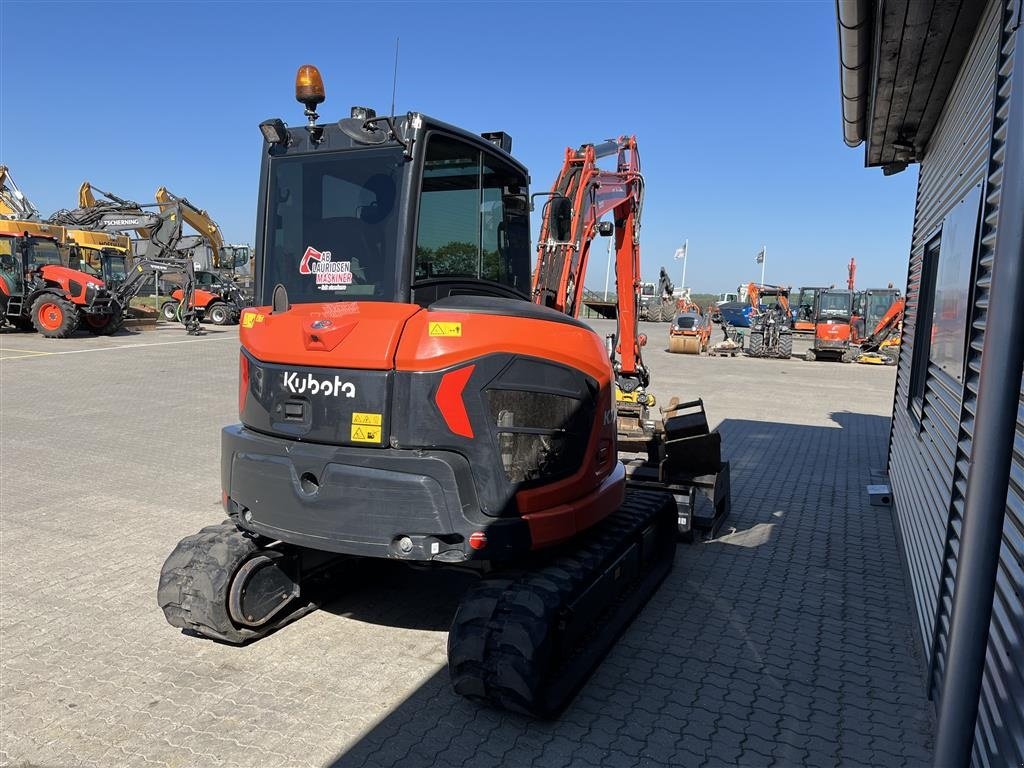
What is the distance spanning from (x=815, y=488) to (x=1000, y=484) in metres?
6.74

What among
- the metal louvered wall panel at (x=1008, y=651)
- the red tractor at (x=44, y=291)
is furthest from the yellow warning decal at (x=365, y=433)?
the red tractor at (x=44, y=291)

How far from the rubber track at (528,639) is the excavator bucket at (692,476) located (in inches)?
87.2

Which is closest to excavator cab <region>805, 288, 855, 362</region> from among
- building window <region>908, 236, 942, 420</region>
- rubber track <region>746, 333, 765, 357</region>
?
rubber track <region>746, 333, 765, 357</region>

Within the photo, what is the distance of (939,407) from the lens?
4637 millimetres

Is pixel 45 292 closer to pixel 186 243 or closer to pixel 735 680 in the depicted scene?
pixel 186 243

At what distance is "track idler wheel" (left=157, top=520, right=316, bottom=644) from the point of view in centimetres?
402

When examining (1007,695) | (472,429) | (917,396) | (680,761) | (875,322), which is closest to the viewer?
(1007,695)

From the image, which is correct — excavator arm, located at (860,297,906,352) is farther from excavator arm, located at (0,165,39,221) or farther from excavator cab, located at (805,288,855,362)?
excavator arm, located at (0,165,39,221)

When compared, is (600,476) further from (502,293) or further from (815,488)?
(815,488)

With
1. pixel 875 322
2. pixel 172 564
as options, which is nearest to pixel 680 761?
pixel 172 564

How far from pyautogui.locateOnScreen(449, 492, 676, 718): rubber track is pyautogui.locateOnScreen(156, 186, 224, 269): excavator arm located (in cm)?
2636

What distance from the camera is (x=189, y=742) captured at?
131 inches

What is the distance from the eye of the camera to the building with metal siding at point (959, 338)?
1858 mm

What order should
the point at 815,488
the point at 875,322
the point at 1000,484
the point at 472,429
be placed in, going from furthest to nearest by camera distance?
the point at 875,322, the point at 815,488, the point at 472,429, the point at 1000,484
